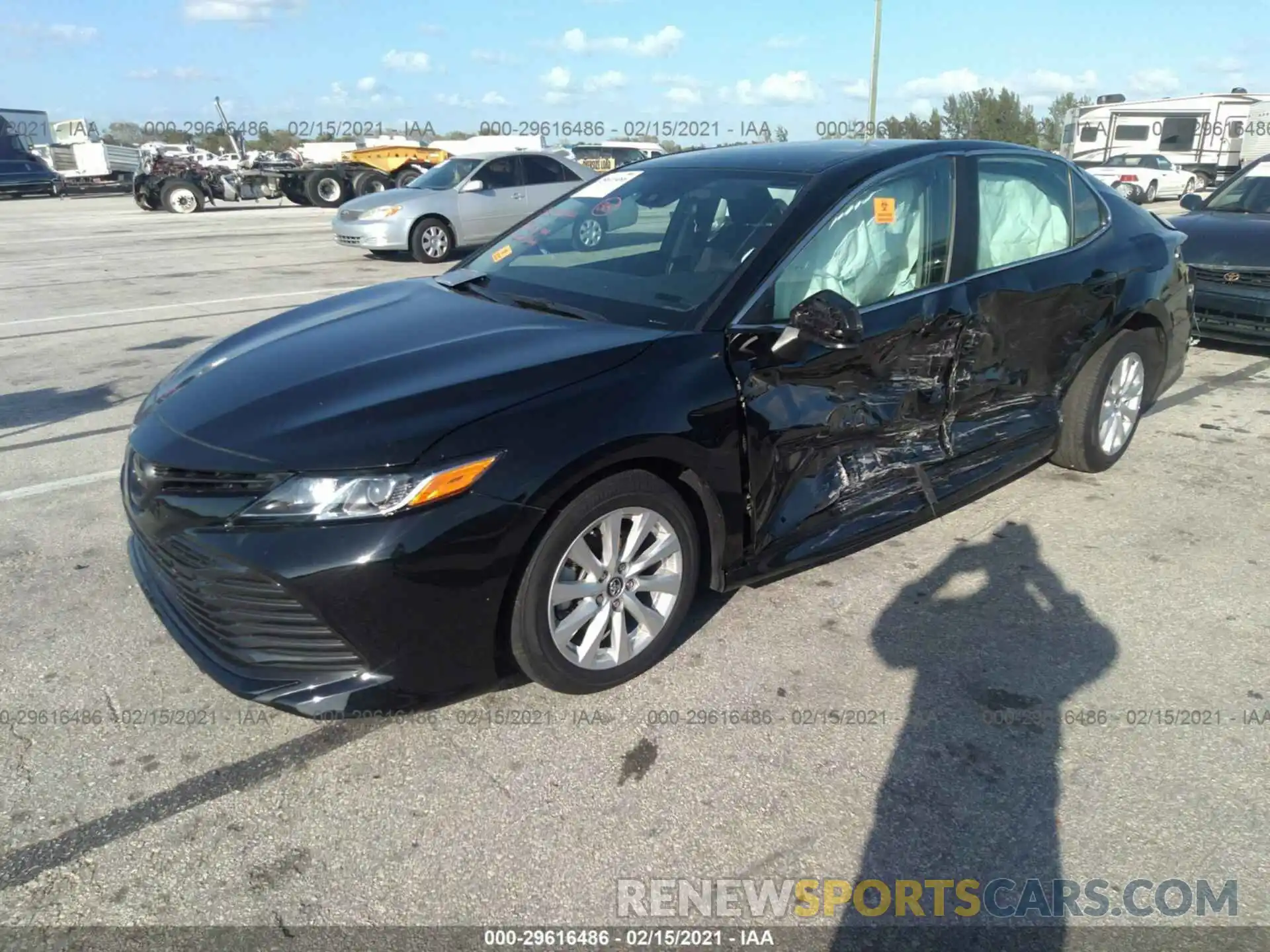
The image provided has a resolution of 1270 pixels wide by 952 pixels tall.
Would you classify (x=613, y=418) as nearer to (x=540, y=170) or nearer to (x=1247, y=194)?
(x=1247, y=194)

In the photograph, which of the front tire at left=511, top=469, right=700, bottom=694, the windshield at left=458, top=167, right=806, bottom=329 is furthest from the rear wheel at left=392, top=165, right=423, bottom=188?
the front tire at left=511, top=469, right=700, bottom=694

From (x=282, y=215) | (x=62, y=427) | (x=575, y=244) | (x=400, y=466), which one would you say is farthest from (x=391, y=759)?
(x=282, y=215)

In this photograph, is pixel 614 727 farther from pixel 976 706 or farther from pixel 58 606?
pixel 58 606

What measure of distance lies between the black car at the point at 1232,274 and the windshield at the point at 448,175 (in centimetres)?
964

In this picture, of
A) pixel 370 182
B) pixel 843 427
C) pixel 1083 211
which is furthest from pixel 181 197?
pixel 843 427

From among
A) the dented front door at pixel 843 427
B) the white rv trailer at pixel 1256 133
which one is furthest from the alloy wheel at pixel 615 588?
the white rv trailer at pixel 1256 133

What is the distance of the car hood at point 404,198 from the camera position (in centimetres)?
1326

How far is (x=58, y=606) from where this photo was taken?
3.54m

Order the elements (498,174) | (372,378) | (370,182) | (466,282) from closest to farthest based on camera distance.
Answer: (372,378) < (466,282) < (498,174) < (370,182)

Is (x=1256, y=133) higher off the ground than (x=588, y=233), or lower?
higher

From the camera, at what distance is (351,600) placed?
2461 mm

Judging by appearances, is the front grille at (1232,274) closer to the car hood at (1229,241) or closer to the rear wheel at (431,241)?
the car hood at (1229,241)

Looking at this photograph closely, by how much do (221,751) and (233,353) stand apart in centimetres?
138

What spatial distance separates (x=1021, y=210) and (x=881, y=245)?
1.07m
